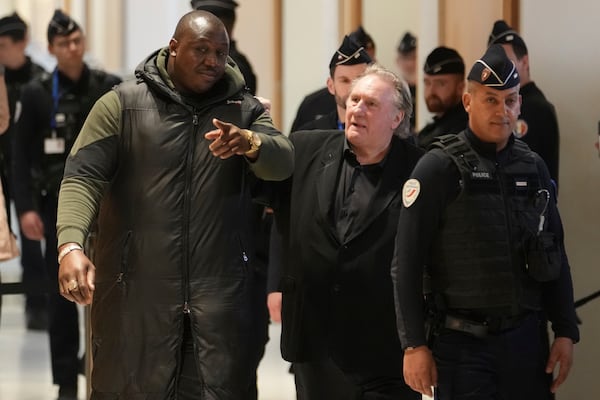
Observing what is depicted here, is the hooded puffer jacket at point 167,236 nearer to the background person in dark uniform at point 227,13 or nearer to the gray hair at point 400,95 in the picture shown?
the gray hair at point 400,95

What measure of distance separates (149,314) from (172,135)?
59cm

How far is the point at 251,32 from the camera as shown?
39.2 ft

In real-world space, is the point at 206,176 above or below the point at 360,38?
below

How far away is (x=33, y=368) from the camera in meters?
7.69

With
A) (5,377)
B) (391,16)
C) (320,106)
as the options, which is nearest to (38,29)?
(391,16)

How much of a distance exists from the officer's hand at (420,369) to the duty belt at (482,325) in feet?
0.41

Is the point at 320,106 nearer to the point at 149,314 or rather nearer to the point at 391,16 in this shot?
the point at 149,314

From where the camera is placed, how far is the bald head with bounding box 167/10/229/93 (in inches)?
159

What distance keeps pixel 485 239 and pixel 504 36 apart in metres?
2.02

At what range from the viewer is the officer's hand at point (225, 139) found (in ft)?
12.5

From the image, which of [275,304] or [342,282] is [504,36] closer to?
[275,304]

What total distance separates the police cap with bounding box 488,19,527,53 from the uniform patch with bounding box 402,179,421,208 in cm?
192

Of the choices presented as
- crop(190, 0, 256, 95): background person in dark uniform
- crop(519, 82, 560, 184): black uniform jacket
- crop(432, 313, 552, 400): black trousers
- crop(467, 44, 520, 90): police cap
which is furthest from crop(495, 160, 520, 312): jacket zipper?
crop(190, 0, 256, 95): background person in dark uniform

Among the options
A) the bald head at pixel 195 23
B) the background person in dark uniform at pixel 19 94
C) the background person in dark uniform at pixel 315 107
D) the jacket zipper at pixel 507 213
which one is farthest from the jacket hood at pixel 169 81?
the background person in dark uniform at pixel 19 94
